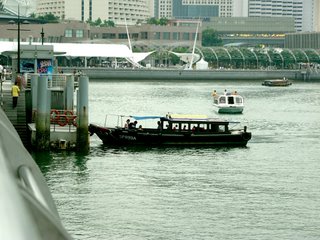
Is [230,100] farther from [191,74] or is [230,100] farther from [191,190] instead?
[191,74]

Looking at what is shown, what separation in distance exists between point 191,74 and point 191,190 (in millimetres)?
113824

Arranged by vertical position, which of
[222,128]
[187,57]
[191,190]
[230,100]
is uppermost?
[187,57]

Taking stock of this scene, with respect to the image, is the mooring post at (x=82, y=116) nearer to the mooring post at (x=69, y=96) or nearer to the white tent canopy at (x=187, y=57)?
the mooring post at (x=69, y=96)

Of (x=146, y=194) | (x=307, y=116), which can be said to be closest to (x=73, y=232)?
(x=146, y=194)

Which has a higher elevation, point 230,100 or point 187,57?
point 187,57

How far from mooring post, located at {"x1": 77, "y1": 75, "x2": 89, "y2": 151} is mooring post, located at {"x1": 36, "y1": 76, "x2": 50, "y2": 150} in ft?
3.41

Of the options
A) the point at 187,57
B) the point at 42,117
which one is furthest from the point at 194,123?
the point at 187,57

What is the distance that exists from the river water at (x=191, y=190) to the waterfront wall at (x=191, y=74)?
90.4 metres

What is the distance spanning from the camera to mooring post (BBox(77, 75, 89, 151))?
30469 mm

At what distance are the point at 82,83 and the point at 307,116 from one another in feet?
98.4

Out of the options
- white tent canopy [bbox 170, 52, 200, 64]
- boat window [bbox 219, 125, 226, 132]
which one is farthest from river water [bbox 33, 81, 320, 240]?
white tent canopy [bbox 170, 52, 200, 64]

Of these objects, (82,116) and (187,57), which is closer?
(82,116)

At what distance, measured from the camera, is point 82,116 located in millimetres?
30484

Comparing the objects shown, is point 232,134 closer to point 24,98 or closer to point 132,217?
point 24,98
